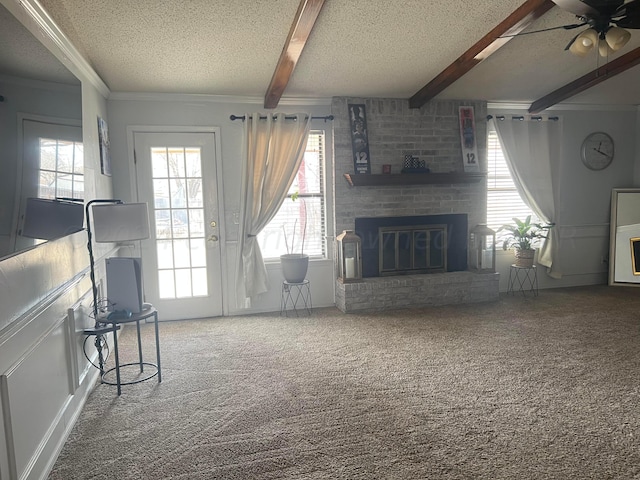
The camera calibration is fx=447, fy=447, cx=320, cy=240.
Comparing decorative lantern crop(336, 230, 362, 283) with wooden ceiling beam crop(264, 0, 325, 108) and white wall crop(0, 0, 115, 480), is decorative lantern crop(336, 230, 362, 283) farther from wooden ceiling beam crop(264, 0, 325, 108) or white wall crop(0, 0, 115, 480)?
white wall crop(0, 0, 115, 480)

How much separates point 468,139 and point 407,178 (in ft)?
3.25

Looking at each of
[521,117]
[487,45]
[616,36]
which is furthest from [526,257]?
[616,36]

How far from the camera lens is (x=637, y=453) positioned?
228 centimetres

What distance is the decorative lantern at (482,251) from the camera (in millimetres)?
5195

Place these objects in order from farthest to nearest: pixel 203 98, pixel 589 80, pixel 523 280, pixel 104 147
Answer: pixel 523 280, pixel 589 80, pixel 203 98, pixel 104 147

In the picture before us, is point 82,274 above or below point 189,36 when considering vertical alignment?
below

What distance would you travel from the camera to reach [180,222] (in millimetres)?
4793

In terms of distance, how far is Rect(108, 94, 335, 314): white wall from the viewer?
459 centimetres

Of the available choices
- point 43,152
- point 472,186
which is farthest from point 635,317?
point 43,152

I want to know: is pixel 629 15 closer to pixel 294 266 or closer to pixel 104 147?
pixel 294 266

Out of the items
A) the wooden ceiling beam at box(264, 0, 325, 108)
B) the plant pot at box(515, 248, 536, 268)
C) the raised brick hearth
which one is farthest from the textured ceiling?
the raised brick hearth

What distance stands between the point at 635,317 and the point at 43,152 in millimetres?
5317

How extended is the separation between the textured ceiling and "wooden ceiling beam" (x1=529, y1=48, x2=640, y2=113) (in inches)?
4.4

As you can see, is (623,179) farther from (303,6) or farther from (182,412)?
(182,412)
